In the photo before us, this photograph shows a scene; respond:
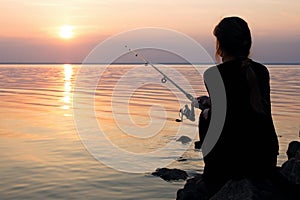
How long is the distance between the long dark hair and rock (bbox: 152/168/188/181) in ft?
30.8

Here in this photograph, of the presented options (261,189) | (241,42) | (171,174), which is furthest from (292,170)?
(171,174)

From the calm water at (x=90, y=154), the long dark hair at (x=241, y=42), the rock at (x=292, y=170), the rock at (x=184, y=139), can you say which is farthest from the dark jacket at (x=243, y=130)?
the rock at (x=184, y=139)

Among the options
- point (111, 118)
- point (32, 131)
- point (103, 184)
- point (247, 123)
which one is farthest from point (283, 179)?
point (111, 118)

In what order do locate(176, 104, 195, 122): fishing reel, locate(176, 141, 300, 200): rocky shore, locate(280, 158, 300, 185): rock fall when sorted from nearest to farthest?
locate(176, 141, 300, 200): rocky shore
locate(280, 158, 300, 185): rock
locate(176, 104, 195, 122): fishing reel

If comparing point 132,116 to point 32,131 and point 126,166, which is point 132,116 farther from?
point 126,166

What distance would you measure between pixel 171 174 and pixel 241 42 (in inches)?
384

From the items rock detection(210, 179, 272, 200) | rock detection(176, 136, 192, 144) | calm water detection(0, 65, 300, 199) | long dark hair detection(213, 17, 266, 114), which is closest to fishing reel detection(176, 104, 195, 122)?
calm water detection(0, 65, 300, 199)

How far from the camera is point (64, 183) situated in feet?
42.0

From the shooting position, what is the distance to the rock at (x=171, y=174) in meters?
13.4

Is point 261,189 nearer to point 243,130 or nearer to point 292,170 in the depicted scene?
point 243,130

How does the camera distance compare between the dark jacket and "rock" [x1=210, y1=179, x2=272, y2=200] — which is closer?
the dark jacket

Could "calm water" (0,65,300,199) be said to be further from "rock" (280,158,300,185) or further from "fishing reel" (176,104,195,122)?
"rock" (280,158,300,185)

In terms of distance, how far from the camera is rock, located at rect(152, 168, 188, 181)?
13440 mm

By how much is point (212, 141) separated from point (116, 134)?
16.8 m
